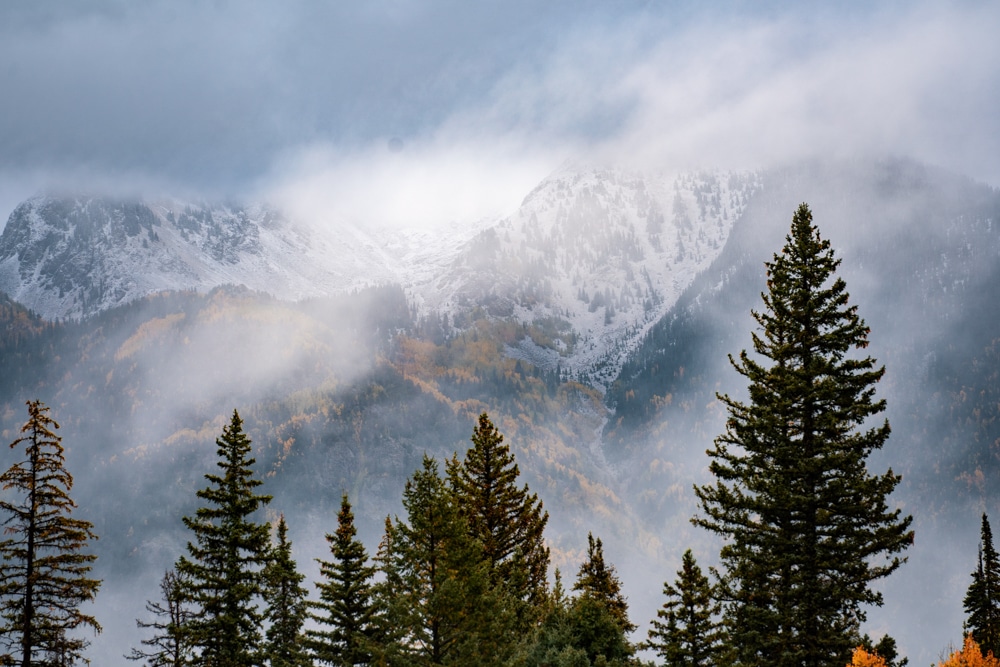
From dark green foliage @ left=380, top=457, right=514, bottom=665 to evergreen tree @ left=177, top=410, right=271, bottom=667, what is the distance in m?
4.96

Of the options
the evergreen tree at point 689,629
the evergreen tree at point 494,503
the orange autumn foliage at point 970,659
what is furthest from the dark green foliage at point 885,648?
the evergreen tree at point 494,503

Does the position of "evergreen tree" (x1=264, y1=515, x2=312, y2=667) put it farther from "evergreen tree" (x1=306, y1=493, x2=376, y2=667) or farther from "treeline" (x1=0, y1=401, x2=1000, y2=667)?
"evergreen tree" (x1=306, y1=493, x2=376, y2=667)

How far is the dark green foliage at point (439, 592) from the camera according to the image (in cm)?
2231

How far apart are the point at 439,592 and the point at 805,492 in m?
10.5

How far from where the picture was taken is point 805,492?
18.5 meters

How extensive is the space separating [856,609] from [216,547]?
19.5 metres

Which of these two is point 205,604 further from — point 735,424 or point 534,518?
point 735,424

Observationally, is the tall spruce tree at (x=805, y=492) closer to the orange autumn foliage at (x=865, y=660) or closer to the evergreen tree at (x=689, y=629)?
the orange autumn foliage at (x=865, y=660)

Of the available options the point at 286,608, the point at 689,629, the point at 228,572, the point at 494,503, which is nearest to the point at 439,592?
the point at 228,572

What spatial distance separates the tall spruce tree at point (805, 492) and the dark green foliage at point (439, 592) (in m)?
7.43

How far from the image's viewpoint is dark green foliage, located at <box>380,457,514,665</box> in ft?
73.2

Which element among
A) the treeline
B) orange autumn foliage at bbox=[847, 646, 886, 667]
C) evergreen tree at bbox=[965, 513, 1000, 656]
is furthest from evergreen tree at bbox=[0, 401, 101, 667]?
evergreen tree at bbox=[965, 513, 1000, 656]

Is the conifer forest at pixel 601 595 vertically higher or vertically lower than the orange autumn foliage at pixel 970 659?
higher

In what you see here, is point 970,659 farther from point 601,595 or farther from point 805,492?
point 601,595
